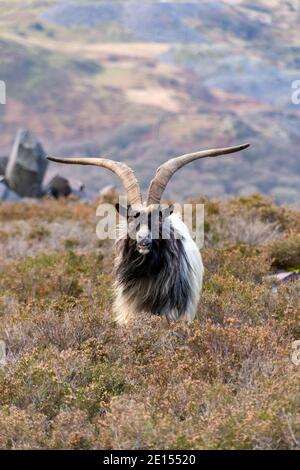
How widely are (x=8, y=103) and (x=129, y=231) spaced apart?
9797 centimetres

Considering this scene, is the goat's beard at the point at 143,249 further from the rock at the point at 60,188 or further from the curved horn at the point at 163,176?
the rock at the point at 60,188

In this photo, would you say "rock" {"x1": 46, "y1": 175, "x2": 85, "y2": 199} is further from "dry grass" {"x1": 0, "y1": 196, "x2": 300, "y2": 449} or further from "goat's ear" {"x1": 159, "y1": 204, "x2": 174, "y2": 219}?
"goat's ear" {"x1": 159, "y1": 204, "x2": 174, "y2": 219}

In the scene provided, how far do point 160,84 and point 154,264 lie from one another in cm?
10797

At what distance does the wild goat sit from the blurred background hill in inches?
2297

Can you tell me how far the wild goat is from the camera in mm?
7660

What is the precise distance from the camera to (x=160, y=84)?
114000 mm

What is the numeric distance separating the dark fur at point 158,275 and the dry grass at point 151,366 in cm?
32

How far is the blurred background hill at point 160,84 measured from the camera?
8806 cm

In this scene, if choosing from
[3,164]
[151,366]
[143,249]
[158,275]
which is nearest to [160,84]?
[3,164]

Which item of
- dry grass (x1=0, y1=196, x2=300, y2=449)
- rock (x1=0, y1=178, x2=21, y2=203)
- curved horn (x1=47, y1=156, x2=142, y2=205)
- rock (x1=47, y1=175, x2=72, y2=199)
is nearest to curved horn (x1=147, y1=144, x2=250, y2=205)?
curved horn (x1=47, y1=156, x2=142, y2=205)

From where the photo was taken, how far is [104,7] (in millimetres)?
142375

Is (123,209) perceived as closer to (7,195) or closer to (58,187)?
(7,195)

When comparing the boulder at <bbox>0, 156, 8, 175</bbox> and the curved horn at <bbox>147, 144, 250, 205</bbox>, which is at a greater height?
the curved horn at <bbox>147, 144, 250, 205</bbox>
